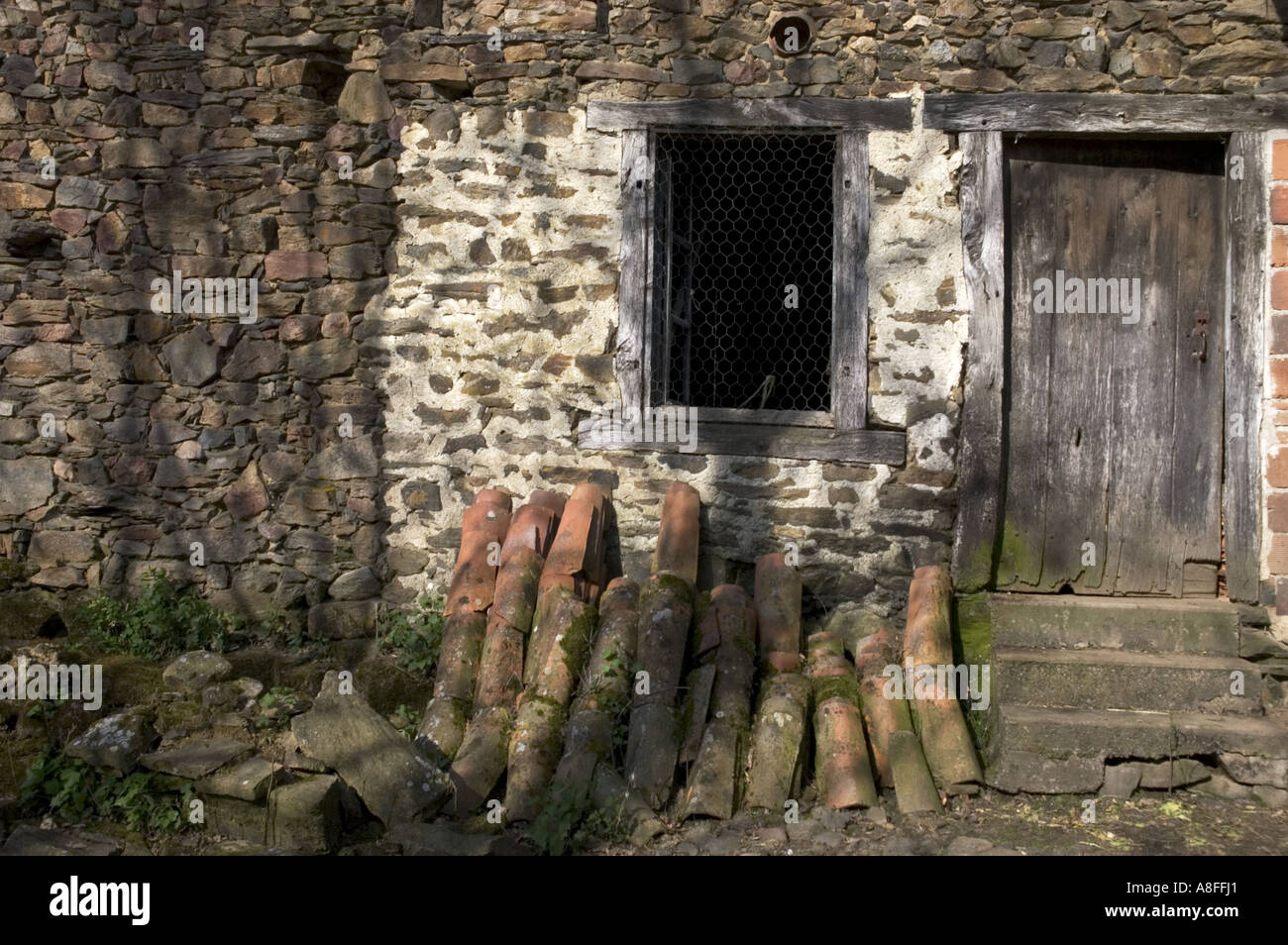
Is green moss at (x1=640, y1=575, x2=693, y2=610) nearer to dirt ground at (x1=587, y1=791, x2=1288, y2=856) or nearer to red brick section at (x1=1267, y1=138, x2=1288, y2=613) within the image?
dirt ground at (x1=587, y1=791, x2=1288, y2=856)

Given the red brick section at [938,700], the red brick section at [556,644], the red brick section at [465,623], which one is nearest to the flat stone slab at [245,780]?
the red brick section at [465,623]

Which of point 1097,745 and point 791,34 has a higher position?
point 791,34

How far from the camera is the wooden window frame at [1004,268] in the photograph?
17.0 feet

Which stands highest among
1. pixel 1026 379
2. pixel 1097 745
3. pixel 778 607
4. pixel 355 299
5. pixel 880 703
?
pixel 355 299

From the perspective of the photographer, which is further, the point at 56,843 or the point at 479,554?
the point at 479,554

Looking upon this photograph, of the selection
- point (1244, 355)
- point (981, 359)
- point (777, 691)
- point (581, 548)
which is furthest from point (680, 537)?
point (1244, 355)

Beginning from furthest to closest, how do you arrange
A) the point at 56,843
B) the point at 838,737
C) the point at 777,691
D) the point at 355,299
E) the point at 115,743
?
1. the point at 355,299
2. the point at 777,691
3. the point at 838,737
4. the point at 115,743
5. the point at 56,843

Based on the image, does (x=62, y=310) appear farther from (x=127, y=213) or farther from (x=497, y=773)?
(x=497, y=773)

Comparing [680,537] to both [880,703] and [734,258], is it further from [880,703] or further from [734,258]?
[734,258]

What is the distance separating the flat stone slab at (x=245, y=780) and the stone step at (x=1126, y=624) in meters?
3.07

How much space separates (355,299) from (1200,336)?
12.9 feet

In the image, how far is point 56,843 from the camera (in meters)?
4.19

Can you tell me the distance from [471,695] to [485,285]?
1979mm

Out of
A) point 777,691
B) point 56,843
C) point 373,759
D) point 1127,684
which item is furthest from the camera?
point 1127,684
